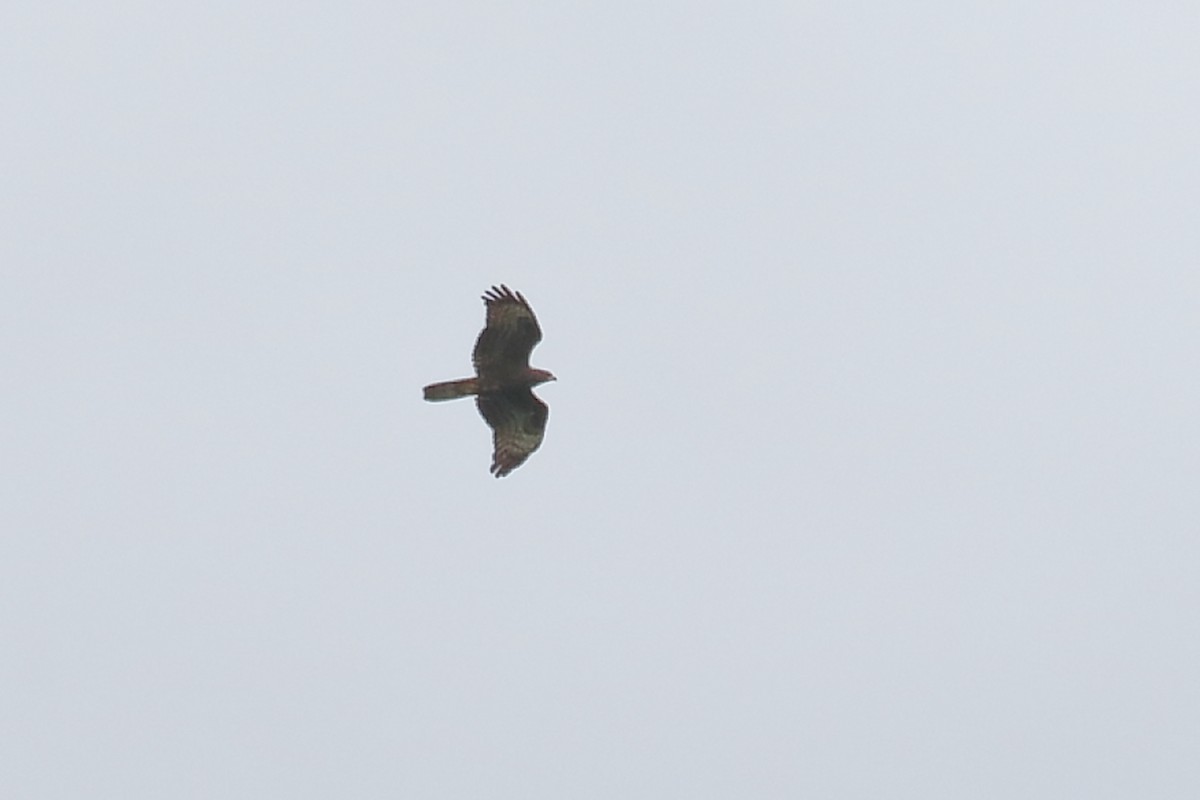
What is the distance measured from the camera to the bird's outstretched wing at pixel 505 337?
2840 inches

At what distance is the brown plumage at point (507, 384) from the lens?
72.2m

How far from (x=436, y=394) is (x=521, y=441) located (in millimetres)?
1908

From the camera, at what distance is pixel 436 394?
7262 cm

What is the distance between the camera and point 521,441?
73.4 metres

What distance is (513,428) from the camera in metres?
73.4

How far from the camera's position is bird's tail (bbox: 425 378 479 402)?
72562 mm

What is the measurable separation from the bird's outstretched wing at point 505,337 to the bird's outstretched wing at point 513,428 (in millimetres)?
722

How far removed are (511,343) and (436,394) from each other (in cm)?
163

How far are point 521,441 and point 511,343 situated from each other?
2028 millimetres

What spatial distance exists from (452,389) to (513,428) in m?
1.52

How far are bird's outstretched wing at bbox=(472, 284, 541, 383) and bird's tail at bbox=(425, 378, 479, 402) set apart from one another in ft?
0.78

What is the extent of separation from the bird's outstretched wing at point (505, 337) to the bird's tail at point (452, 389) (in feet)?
0.78

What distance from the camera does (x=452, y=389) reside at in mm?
72625

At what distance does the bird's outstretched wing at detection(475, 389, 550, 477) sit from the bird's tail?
539 millimetres
